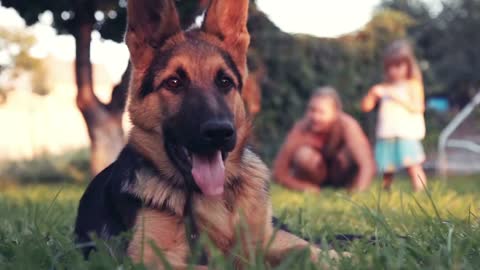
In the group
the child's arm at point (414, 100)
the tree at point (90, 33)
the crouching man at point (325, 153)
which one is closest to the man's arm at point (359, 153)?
the crouching man at point (325, 153)

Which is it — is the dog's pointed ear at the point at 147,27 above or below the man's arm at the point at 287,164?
above

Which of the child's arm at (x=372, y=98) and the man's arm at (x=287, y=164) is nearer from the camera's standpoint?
the man's arm at (x=287, y=164)

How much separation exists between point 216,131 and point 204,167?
231mm

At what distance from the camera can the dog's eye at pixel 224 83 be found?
3.23 meters

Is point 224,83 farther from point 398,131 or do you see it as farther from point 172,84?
point 398,131

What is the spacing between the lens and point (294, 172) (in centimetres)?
866

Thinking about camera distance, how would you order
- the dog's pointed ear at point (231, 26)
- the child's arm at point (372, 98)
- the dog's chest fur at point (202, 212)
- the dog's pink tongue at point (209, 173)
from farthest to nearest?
the child's arm at point (372, 98)
the dog's pointed ear at point (231, 26)
the dog's pink tongue at point (209, 173)
the dog's chest fur at point (202, 212)

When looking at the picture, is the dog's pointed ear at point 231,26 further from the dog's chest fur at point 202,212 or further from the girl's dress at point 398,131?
the girl's dress at point 398,131

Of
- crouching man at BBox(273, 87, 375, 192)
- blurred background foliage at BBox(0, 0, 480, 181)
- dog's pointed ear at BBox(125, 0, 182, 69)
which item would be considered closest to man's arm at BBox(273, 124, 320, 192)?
crouching man at BBox(273, 87, 375, 192)

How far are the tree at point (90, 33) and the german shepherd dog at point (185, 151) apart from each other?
10.4ft

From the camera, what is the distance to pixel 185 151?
303 centimetres

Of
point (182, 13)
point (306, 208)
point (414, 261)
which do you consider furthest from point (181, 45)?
point (182, 13)

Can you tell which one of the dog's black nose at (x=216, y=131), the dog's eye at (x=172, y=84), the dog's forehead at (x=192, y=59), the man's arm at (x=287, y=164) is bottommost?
the man's arm at (x=287, y=164)

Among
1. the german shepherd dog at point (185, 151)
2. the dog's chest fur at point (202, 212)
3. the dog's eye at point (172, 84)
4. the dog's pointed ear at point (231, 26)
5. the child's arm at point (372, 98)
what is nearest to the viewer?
the dog's chest fur at point (202, 212)
